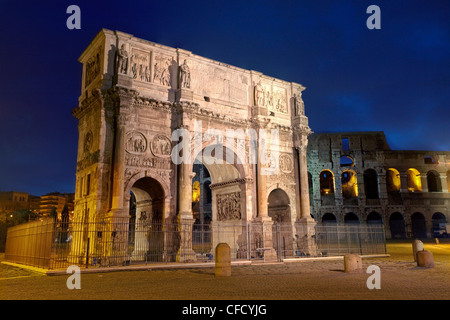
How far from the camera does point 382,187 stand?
39.2 metres

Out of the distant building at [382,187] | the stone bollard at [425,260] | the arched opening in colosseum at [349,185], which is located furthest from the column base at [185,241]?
the arched opening in colosseum at [349,185]

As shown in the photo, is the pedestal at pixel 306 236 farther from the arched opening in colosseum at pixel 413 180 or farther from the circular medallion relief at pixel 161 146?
the arched opening in colosseum at pixel 413 180

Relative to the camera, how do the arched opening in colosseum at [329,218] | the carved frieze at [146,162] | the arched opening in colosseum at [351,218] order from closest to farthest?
the carved frieze at [146,162], the arched opening in colosseum at [329,218], the arched opening in colosseum at [351,218]

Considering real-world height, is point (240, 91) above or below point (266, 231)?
above

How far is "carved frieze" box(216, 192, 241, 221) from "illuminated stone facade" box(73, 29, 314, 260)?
0.06 meters

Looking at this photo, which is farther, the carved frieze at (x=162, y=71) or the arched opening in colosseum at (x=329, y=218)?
the arched opening in colosseum at (x=329, y=218)

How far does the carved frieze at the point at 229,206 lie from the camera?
68.1 feet

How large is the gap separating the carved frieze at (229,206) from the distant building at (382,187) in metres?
19.5

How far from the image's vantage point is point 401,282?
31.2 ft

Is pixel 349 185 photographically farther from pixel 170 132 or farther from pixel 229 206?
pixel 170 132

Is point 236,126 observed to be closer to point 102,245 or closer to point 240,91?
point 240,91

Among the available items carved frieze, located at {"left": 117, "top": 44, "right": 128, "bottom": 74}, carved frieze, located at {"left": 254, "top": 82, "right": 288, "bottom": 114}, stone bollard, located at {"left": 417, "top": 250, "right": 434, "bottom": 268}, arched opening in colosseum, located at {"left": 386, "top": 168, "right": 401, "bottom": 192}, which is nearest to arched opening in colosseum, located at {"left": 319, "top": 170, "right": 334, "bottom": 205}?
arched opening in colosseum, located at {"left": 386, "top": 168, "right": 401, "bottom": 192}
